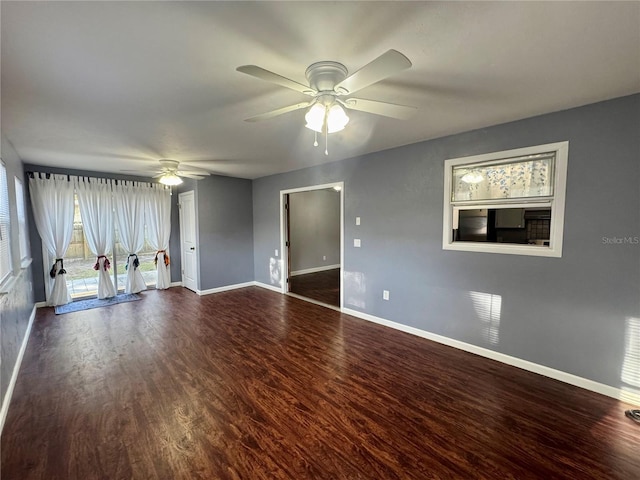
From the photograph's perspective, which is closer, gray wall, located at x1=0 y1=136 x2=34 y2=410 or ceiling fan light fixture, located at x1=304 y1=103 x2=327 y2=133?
ceiling fan light fixture, located at x1=304 y1=103 x2=327 y2=133

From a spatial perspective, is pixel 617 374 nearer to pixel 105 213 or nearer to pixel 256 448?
pixel 256 448

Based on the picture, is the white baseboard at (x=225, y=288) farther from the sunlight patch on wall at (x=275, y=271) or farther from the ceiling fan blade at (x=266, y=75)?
the ceiling fan blade at (x=266, y=75)

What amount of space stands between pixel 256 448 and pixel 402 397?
4.02ft

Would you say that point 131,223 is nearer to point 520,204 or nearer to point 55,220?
point 55,220

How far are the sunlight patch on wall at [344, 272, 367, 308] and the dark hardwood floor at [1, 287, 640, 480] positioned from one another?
769mm

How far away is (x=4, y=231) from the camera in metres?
2.78

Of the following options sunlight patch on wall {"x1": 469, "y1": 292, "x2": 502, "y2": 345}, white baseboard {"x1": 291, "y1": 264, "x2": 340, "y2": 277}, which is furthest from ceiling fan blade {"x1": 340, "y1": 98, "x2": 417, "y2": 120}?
white baseboard {"x1": 291, "y1": 264, "x2": 340, "y2": 277}

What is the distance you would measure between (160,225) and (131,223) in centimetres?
51

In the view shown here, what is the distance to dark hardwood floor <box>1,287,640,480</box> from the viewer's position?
1.68 meters

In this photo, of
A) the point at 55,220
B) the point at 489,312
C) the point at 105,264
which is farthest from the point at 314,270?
the point at 55,220

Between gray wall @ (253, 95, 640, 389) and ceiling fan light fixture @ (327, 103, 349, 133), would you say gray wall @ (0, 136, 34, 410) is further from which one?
gray wall @ (253, 95, 640, 389)

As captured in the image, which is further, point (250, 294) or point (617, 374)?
point (250, 294)

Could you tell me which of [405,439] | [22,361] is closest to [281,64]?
[405,439]

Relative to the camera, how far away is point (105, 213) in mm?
5121
